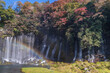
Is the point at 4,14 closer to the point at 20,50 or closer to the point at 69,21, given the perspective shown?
the point at 20,50

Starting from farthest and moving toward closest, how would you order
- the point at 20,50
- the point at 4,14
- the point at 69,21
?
the point at 20,50, the point at 4,14, the point at 69,21

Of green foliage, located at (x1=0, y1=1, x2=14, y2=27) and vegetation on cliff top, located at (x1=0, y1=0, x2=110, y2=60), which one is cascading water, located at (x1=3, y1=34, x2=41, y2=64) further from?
green foliage, located at (x1=0, y1=1, x2=14, y2=27)

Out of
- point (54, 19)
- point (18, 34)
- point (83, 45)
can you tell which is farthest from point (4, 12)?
point (83, 45)

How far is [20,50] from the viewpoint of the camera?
935 inches

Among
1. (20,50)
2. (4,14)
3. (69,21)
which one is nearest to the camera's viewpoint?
(69,21)

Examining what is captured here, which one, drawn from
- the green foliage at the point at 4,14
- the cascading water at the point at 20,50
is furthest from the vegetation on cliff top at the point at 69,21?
the cascading water at the point at 20,50

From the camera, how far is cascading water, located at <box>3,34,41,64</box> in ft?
74.1

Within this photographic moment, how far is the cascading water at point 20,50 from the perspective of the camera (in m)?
22.6

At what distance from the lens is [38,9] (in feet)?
88.4

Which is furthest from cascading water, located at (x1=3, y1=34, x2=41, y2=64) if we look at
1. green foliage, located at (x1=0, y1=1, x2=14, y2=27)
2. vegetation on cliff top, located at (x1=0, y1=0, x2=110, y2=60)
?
green foliage, located at (x1=0, y1=1, x2=14, y2=27)

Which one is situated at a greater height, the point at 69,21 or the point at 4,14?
the point at 4,14

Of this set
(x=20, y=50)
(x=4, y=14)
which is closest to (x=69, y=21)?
(x=20, y=50)

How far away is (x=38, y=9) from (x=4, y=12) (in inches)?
287

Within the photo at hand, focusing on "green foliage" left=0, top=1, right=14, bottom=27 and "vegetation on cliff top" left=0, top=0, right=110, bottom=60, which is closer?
"vegetation on cliff top" left=0, top=0, right=110, bottom=60
